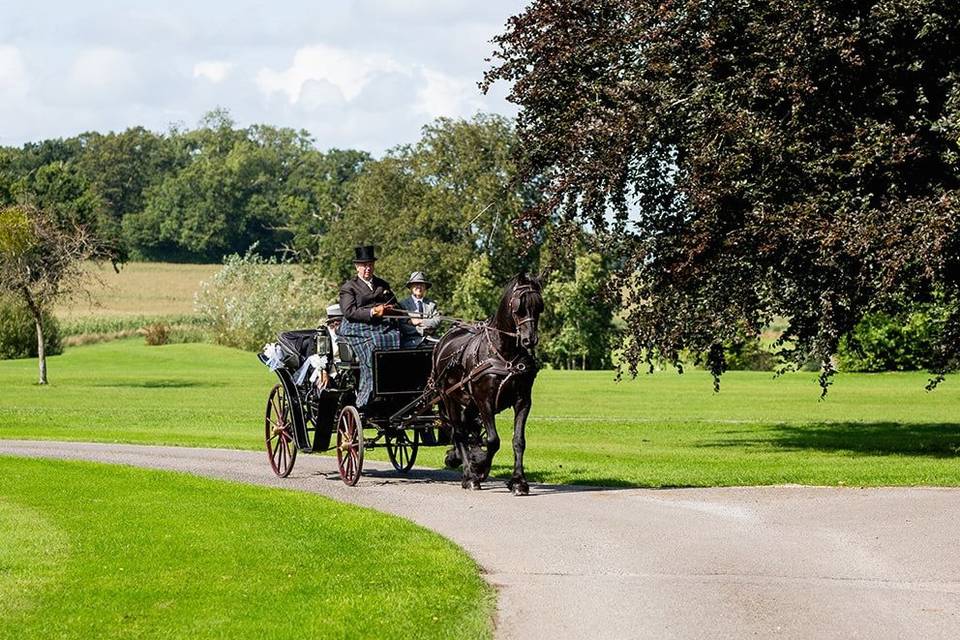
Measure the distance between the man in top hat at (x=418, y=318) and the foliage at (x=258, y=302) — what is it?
65.3m

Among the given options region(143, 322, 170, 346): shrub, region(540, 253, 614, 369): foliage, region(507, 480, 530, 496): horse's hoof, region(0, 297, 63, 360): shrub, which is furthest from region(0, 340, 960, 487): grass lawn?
region(143, 322, 170, 346): shrub

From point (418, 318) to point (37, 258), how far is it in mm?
40423

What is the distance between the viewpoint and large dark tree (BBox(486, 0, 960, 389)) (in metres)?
21.2

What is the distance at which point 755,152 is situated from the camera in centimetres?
2227

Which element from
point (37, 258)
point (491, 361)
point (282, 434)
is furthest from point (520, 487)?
point (37, 258)

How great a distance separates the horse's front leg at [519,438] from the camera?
642 inches

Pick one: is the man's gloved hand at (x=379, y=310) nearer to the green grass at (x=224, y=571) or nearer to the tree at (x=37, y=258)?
the green grass at (x=224, y=571)

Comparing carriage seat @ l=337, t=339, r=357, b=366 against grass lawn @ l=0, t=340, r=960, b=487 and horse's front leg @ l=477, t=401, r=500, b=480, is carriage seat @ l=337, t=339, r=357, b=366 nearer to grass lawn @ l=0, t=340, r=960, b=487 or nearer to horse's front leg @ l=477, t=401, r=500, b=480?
horse's front leg @ l=477, t=401, r=500, b=480

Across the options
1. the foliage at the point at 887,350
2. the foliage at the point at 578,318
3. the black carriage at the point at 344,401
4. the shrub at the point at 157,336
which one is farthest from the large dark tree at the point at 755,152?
the shrub at the point at 157,336

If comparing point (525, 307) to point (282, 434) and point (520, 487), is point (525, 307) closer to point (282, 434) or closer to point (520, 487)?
point (520, 487)

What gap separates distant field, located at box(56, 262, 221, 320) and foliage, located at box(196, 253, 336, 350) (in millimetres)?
10926

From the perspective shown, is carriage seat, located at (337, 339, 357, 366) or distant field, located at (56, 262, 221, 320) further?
distant field, located at (56, 262, 221, 320)

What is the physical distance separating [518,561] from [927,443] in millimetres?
18419

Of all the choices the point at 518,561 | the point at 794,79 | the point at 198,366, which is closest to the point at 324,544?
the point at 518,561
